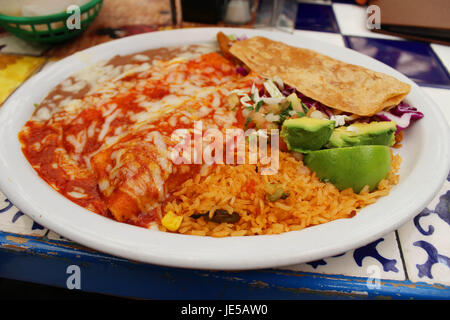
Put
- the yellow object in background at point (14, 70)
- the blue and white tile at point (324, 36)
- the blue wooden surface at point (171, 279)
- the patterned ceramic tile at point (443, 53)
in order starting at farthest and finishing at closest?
the blue and white tile at point (324, 36) < the patterned ceramic tile at point (443, 53) < the yellow object in background at point (14, 70) < the blue wooden surface at point (171, 279)

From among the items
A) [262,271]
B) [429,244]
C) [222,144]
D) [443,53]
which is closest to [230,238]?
[262,271]

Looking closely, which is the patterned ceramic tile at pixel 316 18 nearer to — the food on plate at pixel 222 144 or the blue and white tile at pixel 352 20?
the blue and white tile at pixel 352 20

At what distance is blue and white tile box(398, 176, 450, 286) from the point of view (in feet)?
3.78

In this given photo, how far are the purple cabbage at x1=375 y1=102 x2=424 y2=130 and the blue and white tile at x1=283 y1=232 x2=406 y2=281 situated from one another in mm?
649

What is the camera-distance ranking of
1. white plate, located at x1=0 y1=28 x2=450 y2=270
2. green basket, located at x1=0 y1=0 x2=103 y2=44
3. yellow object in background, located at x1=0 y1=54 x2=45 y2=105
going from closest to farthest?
white plate, located at x1=0 y1=28 x2=450 y2=270, yellow object in background, located at x1=0 y1=54 x2=45 y2=105, green basket, located at x1=0 y1=0 x2=103 y2=44

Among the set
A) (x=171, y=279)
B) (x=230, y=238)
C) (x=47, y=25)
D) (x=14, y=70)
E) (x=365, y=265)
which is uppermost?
(x=47, y=25)

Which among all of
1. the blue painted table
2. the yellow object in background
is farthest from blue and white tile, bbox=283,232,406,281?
the yellow object in background

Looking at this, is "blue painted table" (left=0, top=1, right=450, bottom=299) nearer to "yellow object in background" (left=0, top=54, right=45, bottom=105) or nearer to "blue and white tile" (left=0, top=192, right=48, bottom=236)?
"blue and white tile" (left=0, top=192, right=48, bottom=236)

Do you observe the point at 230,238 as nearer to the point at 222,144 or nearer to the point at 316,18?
the point at 222,144

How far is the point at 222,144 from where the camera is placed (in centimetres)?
143

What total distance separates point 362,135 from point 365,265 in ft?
1.77

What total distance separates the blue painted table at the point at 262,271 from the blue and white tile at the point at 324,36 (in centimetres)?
167

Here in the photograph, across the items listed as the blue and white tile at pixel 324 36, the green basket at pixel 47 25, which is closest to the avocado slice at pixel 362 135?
the blue and white tile at pixel 324 36

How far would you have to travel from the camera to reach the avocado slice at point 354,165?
50.0 inches
